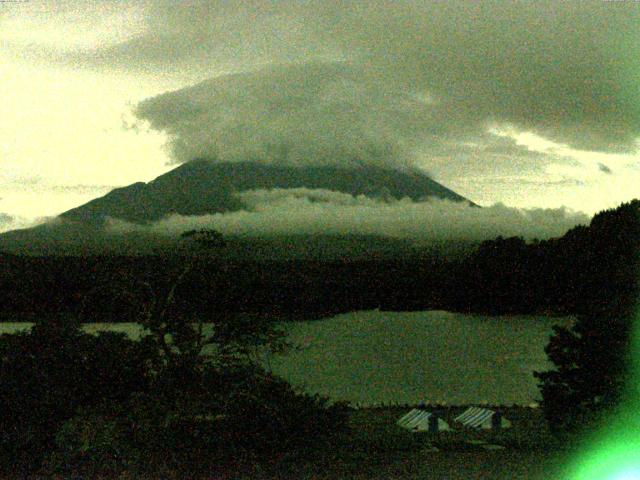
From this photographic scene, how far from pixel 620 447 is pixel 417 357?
3295 cm

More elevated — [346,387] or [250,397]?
[250,397]

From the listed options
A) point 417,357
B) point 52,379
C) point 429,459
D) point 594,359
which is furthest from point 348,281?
point 52,379

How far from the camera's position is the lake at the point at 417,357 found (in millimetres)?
27625

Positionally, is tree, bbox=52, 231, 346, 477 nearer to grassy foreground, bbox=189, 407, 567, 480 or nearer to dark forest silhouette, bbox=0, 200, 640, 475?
dark forest silhouette, bbox=0, 200, 640, 475

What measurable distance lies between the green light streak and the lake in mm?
8567

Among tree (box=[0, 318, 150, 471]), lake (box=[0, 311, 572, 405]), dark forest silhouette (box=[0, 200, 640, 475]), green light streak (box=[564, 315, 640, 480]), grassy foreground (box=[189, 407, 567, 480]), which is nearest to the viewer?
green light streak (box=[564, 315, 640, 480])

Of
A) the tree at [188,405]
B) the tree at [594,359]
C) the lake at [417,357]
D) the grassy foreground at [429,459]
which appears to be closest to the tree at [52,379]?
the tree at [188,405]

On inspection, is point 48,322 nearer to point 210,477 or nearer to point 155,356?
point 155,356

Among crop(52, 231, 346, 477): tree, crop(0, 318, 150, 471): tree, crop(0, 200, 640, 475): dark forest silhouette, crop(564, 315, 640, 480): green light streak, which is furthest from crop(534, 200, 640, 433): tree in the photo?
crop(0, 318, 150, 471): tree

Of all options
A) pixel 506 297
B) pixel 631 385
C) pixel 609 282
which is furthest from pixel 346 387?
pixel 506 297

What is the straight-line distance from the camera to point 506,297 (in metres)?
58.1

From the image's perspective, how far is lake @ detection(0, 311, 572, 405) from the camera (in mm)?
27625

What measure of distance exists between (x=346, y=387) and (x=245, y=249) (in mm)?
19810

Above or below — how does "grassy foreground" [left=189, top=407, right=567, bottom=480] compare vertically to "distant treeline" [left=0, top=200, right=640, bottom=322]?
below
